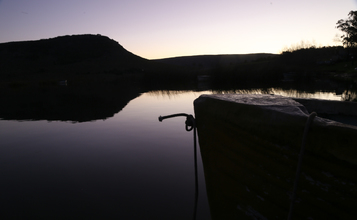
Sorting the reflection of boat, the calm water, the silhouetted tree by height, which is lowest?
the calm water

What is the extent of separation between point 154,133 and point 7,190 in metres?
2.95

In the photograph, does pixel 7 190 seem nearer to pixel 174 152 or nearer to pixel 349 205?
pixel 174 152

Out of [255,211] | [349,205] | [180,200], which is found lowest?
[180,200]

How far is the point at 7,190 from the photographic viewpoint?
2820 mm

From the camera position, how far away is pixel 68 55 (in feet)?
217

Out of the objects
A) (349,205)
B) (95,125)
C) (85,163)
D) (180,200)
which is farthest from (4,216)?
(95,125)

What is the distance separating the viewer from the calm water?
243 centimetres

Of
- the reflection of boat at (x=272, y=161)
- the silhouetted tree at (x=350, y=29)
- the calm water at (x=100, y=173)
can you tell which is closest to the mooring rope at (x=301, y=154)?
the reflection of boat at (x=272, y=161)

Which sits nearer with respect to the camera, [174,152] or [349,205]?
[349,205]

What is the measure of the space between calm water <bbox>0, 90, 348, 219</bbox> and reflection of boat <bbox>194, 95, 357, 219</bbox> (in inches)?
36.9

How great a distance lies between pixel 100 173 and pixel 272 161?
8.97 feet

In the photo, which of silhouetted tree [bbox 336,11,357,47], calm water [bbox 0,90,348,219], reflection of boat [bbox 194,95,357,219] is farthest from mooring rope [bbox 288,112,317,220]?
silhouetted tree [bbox 336,11,357,47]

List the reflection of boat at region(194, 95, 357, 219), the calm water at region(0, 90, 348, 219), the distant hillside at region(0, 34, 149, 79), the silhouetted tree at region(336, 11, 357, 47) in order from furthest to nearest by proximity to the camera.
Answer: the distant hillside at region(0, 34, 149, 79)
the silhouetted tree at region(336, 11, 357, 47)
the calm water at region(0, 90, 348, 219)
the reflection of boat at region(194, 95, 357, 219)

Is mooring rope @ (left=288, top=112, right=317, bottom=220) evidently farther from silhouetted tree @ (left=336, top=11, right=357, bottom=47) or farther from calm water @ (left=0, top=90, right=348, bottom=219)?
silhouetted tree @ (left=336, top=11, right=357, bottom=47)
